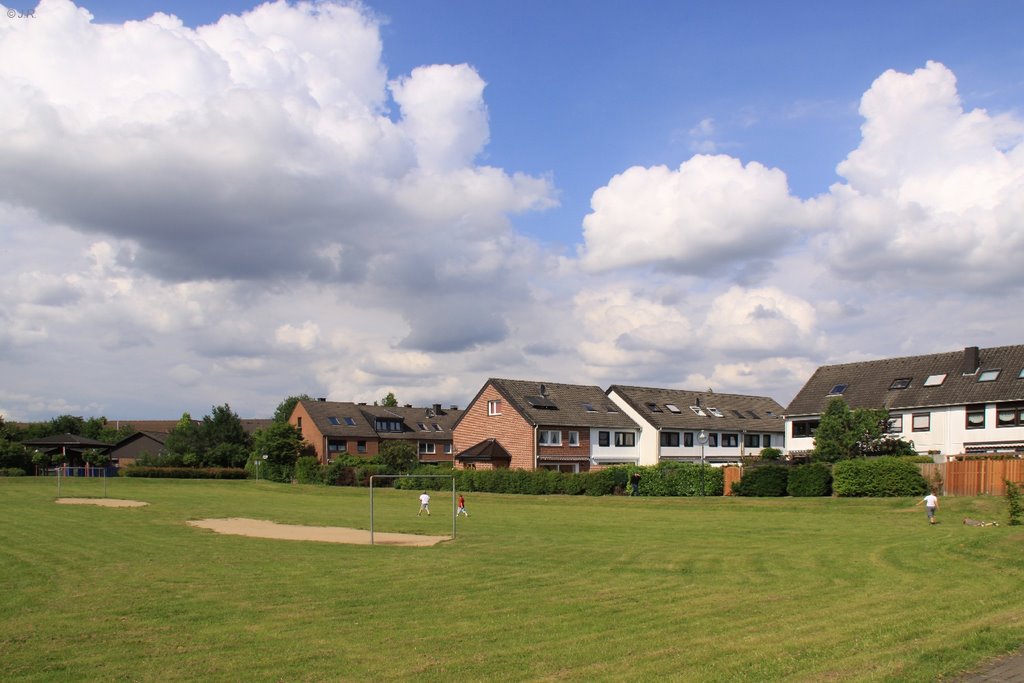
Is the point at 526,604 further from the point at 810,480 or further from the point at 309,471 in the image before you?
the point at 309,471

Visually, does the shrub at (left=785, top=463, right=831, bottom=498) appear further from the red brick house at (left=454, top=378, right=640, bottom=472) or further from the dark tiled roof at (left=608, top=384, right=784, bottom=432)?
the dark tiled roof at (left=608, top=384, right=784, bottom=432)

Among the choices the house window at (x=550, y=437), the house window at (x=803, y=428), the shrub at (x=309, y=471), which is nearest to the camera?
the house window at (x=803, y=428)

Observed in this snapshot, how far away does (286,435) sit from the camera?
7850 centimetres

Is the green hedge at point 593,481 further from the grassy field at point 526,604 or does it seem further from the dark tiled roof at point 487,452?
the grassy field at point 526,604

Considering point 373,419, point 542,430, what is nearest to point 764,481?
point 542,430

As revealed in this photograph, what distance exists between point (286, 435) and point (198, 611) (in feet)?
215

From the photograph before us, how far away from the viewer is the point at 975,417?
164ft

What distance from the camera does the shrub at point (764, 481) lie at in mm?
41750

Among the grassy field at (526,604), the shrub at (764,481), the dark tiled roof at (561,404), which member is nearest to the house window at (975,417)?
the shrub at (764,481)

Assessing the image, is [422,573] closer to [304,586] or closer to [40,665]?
[304,586]

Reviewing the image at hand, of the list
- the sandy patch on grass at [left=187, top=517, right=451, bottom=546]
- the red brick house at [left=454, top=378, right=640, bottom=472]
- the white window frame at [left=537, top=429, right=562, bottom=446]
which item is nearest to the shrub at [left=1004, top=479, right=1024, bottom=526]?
the sandy patch on grass at [left=187, top=517, right=451, bottom=546]

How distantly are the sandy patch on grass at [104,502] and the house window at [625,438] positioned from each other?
1428 inches

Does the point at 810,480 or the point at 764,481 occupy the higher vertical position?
the point at 810,480

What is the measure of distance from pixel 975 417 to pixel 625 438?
26.3m
